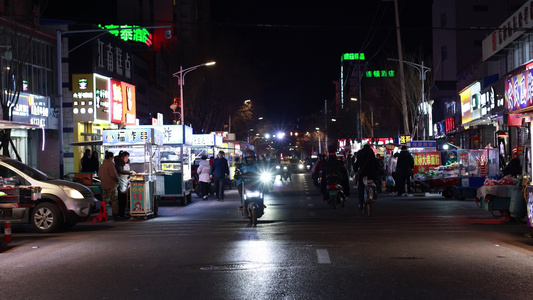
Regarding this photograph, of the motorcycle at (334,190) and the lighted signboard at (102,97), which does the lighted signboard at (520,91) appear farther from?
the lighted signboard at (102,97)

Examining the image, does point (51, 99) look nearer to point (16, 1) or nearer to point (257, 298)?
point (16, 1)

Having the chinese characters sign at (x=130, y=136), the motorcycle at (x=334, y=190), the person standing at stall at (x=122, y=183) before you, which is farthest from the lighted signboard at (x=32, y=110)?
the motorcycle at (x=334, y=190)

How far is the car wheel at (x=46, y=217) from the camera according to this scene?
16281 millimetres

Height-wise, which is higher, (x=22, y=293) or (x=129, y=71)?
(x=129, y=71)

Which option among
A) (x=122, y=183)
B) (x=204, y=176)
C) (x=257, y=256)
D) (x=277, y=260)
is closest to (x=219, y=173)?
(x=204, y=176)

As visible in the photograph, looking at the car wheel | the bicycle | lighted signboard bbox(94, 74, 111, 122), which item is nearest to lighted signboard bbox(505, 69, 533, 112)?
the bicycle

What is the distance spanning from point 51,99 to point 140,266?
90.1 ft

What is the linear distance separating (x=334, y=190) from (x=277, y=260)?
1064 centimetres

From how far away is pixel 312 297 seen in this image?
7.85 m

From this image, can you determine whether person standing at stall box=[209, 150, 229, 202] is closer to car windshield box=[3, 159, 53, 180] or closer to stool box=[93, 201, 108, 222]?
stool box=[93, 201, 108, 222]

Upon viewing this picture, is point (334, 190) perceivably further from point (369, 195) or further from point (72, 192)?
point (72, 192)

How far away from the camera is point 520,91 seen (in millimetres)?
13500

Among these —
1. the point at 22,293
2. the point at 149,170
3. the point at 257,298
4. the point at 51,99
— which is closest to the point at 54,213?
the point at 149,170

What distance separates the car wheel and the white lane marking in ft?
23.5
